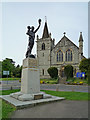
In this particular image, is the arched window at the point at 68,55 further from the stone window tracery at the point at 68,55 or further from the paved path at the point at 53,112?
the paved path at the point at 53,112

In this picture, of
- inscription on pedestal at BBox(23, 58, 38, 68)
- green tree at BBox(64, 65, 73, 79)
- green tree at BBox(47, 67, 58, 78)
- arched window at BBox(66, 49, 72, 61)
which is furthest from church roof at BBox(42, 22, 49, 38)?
inscription on pedestal at BBox(23, 58, 38, 68)

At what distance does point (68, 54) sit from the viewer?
43.2m

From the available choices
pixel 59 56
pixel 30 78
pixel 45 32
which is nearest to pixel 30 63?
pixel 30 78

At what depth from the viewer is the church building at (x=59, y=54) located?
41875mm

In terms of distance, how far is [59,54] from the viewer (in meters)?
44.4

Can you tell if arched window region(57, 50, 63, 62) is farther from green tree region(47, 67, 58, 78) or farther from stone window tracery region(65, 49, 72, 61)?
green tree region(47, 67, 58, 78)

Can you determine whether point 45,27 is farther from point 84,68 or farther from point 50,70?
point 84,68

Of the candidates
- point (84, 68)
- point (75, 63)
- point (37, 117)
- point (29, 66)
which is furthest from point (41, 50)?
point (37, 117)

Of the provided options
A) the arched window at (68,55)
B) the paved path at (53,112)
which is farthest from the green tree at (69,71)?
the paved path at (53,112)

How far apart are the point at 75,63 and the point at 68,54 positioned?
164 inches

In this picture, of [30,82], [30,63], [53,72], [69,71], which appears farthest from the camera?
[53,72]

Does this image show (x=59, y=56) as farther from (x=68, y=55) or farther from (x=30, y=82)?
(x=30, y=82)

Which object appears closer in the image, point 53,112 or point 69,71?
point 53,112

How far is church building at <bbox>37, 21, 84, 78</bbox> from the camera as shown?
4188 cm
